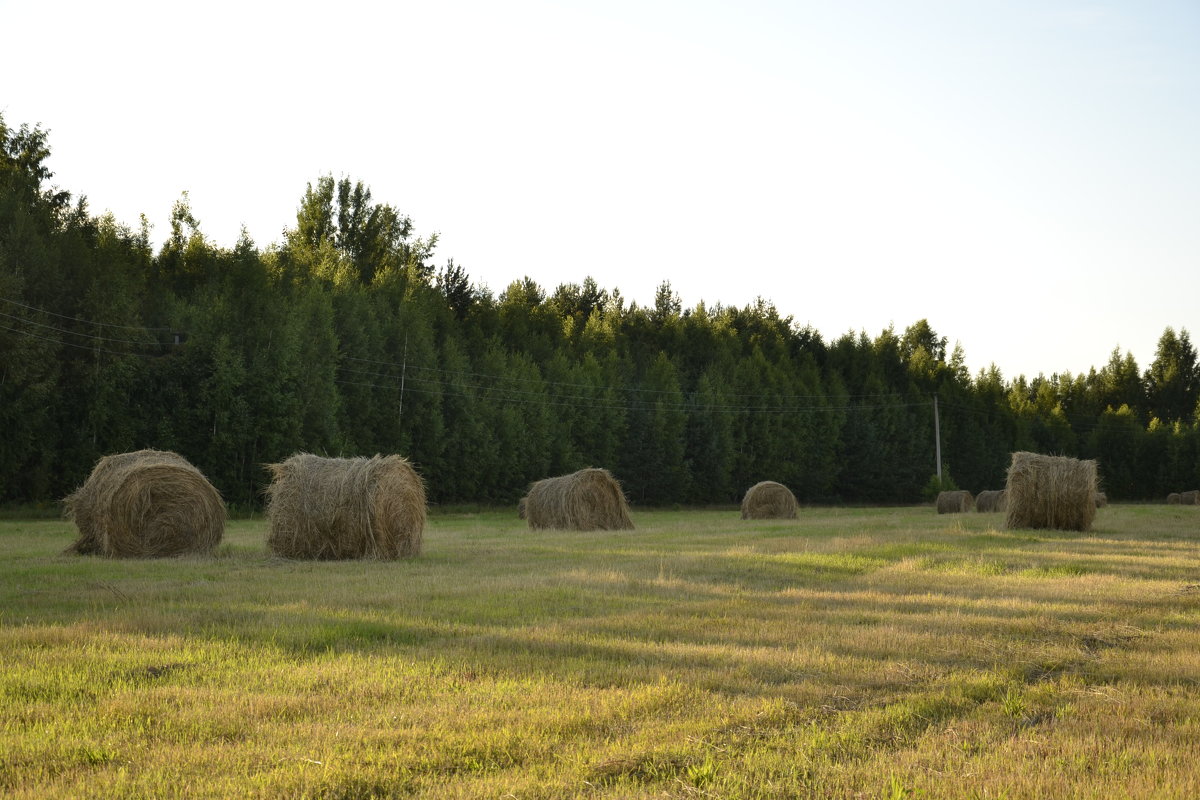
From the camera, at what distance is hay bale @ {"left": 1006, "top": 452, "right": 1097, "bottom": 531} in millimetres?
22266

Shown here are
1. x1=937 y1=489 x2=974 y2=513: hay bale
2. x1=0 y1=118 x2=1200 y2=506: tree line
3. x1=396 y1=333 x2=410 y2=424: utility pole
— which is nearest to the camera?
x1=0 y1=118 x2=1200 y2=506: tree line

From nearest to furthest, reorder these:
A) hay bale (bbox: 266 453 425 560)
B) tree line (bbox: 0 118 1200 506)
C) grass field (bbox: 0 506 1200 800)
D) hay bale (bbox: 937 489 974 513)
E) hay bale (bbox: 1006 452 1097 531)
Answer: grass field (bbox: 0 506 1200 800) < hay bale (bbox: 266 453 425 560) < hay bale (bbox: 1006 452 1097 531) < tree line (bbox: 0 118 1200 506) < hay bale (bbox: 937 489 974 513)

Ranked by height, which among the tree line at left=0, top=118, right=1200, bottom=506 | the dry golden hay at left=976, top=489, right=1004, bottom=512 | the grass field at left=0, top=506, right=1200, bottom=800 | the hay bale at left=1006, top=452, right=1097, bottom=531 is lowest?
the grass field at left=0, top=506, right=1200, bottom=800

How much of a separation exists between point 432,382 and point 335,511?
104ft

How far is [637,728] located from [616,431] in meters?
52.4

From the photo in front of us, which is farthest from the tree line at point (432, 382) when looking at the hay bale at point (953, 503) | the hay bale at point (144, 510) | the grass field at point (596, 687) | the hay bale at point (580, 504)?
the grass field at point (596, 687)

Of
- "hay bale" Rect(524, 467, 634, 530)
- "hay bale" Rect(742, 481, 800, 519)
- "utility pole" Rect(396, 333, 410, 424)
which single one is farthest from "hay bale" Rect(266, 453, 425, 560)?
"utility pole" Rect(396, 333, 410, 424)

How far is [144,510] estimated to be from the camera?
16094 mm

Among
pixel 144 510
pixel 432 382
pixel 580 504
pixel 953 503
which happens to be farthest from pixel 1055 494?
pixel 432 382

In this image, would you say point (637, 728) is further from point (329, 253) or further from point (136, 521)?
point (329, 253)

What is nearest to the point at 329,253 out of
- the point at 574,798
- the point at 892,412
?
the point at 892,412

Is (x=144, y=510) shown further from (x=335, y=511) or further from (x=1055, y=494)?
(x=1055, y=494)

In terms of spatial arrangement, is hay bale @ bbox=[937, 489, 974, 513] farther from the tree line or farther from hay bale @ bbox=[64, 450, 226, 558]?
hay bale @ bbox=[64, 450, 226, 558]

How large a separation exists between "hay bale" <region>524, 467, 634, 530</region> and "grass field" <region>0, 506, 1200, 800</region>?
13728mm
